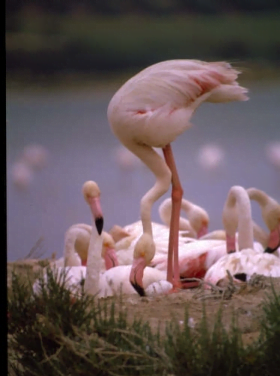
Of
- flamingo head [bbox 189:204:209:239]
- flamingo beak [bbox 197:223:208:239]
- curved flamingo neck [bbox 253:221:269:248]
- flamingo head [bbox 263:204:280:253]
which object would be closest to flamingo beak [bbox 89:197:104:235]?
flamingo head [bbox 189:204:209:239]

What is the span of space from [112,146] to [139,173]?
0.20 meters

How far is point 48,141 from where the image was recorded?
3.21 metres

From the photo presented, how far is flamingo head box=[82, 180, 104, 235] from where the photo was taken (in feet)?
10.4

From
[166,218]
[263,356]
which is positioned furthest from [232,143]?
[263,356]

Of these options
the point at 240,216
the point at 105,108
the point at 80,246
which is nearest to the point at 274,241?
the point at 240,216

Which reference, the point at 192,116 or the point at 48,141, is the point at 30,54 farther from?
the point at 192,116

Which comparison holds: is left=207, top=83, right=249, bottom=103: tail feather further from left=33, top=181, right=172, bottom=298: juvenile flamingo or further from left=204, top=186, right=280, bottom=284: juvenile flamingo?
left=33, top=181, right=172, bottom=298: juvenile flamingo

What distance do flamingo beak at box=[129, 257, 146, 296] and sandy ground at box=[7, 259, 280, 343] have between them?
1.6 inches

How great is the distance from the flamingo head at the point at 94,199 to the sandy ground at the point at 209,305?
472 mm

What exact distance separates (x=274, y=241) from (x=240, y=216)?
0.63m

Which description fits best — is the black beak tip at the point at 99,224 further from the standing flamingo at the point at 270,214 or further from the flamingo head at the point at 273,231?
the flamingo head at the point at 273,231

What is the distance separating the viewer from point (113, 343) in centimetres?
212

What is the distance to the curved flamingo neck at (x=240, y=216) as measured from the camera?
11.5ft

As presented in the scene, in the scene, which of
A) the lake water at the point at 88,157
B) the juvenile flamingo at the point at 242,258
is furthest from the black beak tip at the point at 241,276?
the lake water at the point at 88,157
